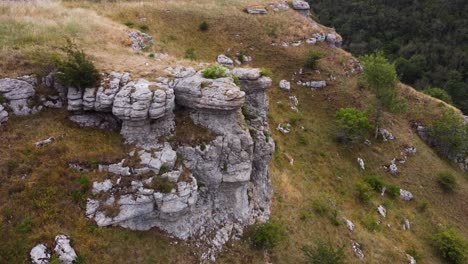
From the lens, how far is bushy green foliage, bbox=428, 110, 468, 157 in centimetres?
4225

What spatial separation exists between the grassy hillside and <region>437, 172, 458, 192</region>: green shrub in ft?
2.53

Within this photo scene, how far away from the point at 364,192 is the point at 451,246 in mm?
8728

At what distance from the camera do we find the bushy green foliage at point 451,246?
30781mm

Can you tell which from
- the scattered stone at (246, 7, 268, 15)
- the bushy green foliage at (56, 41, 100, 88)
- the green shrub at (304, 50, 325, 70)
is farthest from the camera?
the scattered stone at (246, 7, 268, 15)

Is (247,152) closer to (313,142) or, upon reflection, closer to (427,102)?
(313,142)

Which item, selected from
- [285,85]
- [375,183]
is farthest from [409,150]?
[285,85]

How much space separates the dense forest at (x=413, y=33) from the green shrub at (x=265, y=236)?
81634mm

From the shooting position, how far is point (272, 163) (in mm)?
30859

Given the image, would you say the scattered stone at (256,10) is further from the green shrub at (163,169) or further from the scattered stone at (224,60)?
the green shrub at (163,169)

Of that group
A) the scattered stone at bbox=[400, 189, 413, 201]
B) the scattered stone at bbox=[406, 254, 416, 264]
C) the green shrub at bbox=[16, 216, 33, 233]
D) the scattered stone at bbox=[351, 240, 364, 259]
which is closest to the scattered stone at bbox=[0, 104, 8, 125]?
the green shrub at bbox=[16, 216, 33, 233]

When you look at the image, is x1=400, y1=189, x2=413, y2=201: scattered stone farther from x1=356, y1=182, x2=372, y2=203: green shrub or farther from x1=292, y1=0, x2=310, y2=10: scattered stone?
x1=292, y1=0, x2=310, y2=10: scattered stone

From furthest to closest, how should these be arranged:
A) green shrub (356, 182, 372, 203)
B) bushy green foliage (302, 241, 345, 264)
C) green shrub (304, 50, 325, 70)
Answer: green shrub (304, 50, 325, 70), green shrub (356, 182, 372, 203), bushy green foliage (302, 241, 345, 264)

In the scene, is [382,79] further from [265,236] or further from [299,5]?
[265,236]

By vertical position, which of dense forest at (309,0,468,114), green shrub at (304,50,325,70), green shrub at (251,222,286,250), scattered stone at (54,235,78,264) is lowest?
dense forest at (309,0,468,114)
